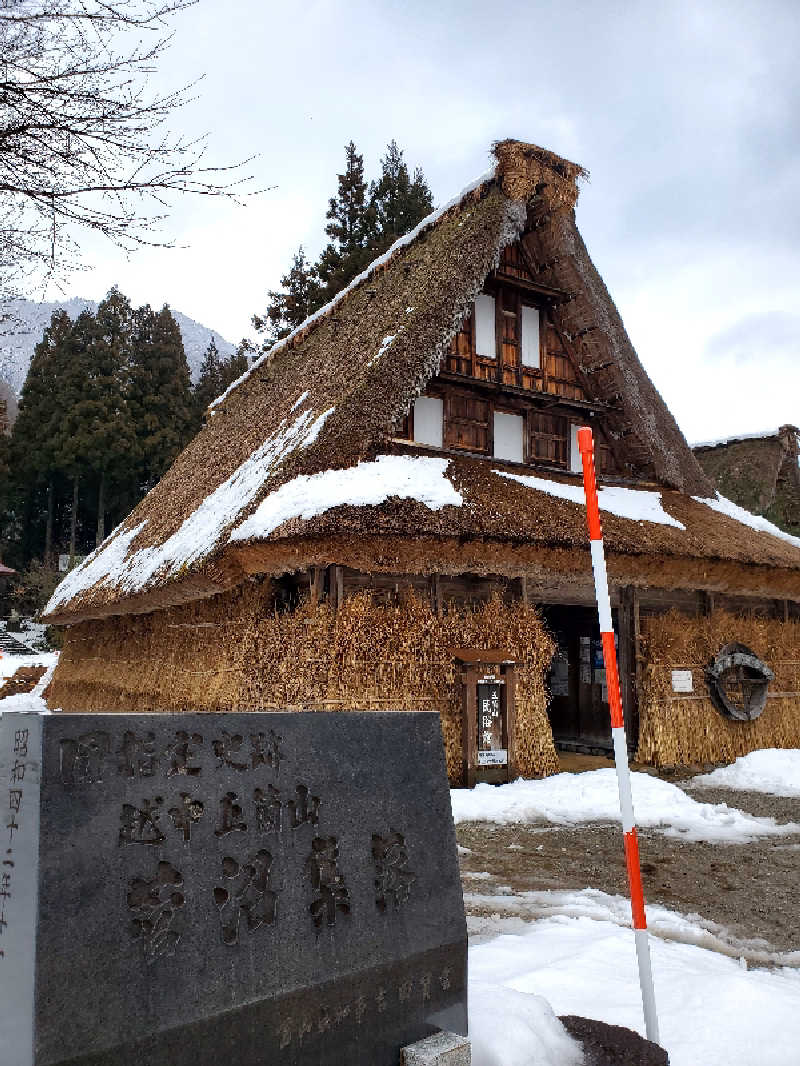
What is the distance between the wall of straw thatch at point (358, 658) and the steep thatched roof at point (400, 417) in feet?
2.05

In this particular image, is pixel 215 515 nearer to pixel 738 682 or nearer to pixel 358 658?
pixel 358 658

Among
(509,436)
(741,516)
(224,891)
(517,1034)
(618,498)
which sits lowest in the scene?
(517,1034)

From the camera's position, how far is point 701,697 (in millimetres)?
11102

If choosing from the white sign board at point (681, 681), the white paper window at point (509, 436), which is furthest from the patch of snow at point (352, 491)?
the white sign board at point (681, 681)

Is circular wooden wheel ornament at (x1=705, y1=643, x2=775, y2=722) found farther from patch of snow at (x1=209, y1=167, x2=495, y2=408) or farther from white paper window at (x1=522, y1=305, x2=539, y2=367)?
patch of snow at (x1=209, y1=167, x2=495, y2=408)

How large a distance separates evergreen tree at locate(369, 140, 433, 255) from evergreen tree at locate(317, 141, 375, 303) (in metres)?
0.27

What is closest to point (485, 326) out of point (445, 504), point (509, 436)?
point (509, 436)

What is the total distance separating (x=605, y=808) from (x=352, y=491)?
3.97 metres

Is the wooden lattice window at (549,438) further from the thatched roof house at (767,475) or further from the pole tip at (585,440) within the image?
the thatched roof house at (767,475)

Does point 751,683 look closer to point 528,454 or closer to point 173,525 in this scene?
point 528,454

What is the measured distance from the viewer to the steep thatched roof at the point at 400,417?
8930 millimetres

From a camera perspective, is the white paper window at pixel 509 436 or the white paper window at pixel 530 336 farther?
the white paper window at pixel 530 336

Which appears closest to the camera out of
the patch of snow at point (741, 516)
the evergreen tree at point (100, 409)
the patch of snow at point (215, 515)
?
the patch of snow at point (215, 515)

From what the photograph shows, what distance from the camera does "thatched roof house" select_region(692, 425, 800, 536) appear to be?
19.0 metres
